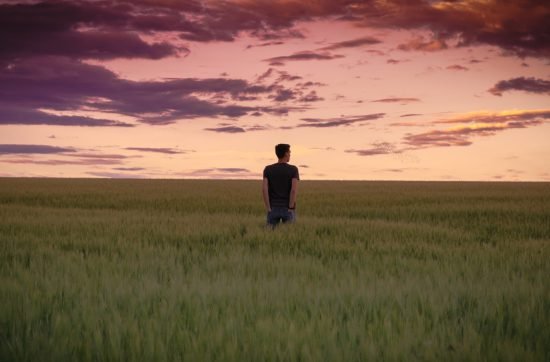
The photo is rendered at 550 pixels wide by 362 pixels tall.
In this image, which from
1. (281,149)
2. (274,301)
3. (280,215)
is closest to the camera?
(274,301)

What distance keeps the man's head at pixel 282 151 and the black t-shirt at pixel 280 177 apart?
133 millimetres

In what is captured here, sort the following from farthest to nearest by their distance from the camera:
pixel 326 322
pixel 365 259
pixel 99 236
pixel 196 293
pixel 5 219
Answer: pixel 5 219, pixel 99 236, pixel 365 259, pixel 196 293, pixel 326 322

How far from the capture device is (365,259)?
9336 millimetres

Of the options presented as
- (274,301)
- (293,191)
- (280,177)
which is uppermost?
(280,177)

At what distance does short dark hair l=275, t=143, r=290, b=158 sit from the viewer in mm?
11227

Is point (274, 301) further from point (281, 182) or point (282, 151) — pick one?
point (282, 151)

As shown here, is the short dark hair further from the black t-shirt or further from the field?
the field

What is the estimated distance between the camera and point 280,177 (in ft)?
37.2

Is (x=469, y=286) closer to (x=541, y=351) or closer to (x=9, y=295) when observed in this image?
(x=541, y=351)

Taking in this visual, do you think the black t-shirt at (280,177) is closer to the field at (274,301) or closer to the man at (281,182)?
the man at (281,182)

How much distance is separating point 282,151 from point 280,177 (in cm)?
56

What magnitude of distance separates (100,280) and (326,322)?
362 cm

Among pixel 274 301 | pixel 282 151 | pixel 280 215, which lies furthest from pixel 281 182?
pixel 274 301

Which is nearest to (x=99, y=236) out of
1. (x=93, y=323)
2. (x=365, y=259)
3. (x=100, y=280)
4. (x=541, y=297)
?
(x=100, y=280)
